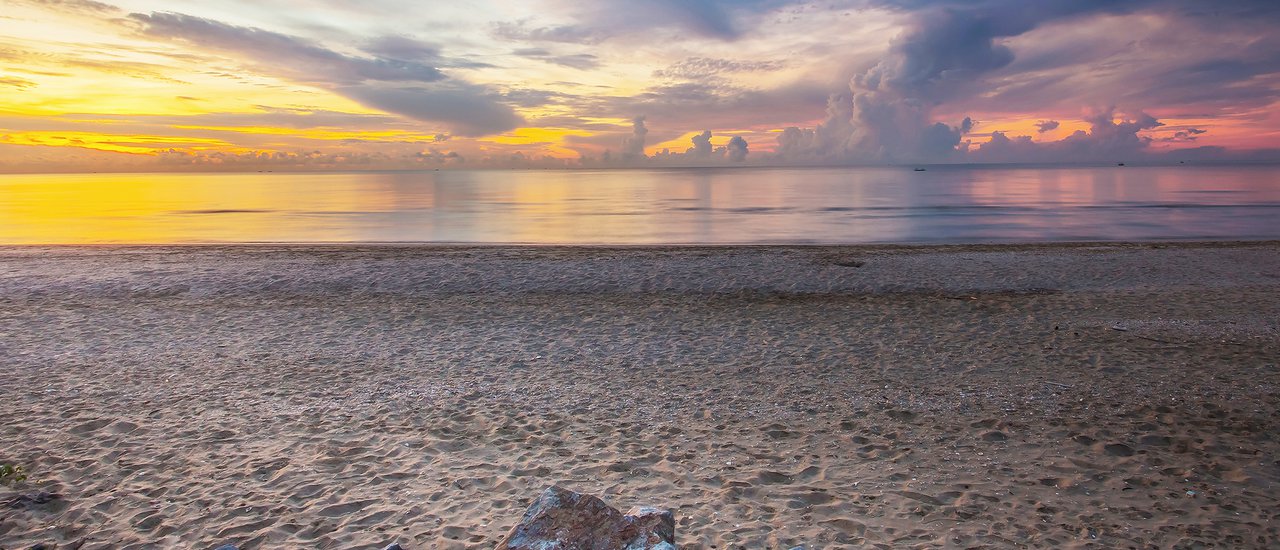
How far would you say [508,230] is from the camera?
35.8m

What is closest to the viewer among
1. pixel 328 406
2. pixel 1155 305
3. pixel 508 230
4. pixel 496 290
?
pixel 328 406

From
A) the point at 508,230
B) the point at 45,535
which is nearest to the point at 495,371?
the point at 45,535

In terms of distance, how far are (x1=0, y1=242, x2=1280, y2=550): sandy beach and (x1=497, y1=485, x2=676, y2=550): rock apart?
990mm

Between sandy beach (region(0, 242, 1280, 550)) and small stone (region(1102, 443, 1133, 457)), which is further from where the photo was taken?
small stone (region(1102, 443, 1133, 457))

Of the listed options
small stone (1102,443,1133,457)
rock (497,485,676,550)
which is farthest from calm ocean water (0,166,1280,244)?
rock (497,485,676,550)

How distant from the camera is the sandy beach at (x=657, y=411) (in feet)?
16.8

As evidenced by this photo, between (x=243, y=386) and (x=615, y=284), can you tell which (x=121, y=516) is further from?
(x=615, y=284)

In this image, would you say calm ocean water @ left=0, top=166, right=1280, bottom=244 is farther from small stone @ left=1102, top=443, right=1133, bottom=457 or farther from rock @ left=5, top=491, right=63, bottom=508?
rock @ left=5, top=491, right=63, bottom=508

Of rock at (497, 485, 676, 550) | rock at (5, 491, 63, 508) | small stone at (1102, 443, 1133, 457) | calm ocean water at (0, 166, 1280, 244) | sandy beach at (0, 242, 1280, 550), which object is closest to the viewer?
rock at (497, 485, 676, 550)

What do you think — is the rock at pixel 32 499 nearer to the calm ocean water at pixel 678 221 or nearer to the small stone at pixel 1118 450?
the small stone at pixel 1118 450

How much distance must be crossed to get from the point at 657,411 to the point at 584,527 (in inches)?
141

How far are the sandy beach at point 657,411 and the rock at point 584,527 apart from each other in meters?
0.99

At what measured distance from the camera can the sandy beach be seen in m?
5.11

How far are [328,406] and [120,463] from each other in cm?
185
